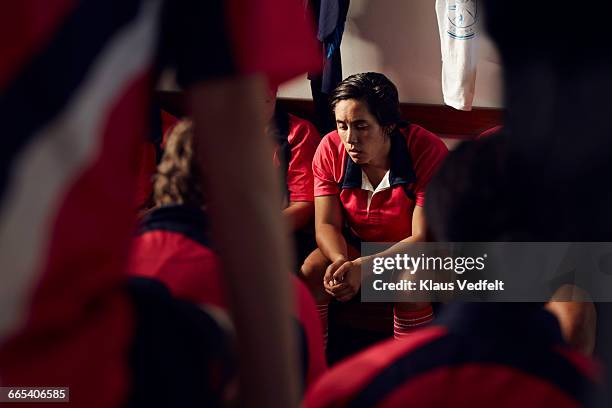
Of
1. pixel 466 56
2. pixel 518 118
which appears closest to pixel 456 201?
pixel 518 118

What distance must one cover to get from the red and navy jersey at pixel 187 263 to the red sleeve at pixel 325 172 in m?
1.90

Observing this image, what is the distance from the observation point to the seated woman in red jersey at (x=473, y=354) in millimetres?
730

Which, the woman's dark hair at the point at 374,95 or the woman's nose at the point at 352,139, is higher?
the woman's dark hair at the point at 374,95

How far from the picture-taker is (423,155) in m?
2.93

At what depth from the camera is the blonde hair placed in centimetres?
117

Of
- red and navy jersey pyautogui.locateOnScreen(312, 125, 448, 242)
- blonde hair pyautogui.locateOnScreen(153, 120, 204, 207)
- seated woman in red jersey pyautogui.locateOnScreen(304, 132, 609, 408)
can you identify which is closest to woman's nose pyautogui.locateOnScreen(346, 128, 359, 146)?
red and navy jersey pyautogui.locateOnScreen(312, 125, 448, 242)

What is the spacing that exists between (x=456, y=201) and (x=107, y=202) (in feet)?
1.41

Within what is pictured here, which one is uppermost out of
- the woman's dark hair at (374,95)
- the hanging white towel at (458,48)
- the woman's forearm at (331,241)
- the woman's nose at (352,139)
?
the hanging white towel at (458,48)

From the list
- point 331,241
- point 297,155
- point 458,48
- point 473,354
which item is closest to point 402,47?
point 458,48

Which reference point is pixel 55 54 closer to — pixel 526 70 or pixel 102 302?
pixel 102 302

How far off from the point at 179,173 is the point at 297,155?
202 centimetres

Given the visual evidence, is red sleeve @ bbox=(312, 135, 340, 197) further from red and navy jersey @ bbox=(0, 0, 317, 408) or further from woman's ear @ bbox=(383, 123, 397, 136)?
red and navy jersey @ bbox=(0, 0, 317, 408)

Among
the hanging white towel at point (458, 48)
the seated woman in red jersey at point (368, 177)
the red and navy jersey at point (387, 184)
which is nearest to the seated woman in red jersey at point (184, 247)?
the seated woman in red jersey at point (368, 177)

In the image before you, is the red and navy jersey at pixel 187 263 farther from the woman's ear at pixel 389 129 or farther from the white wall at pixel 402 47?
the white wall at pixel 402 47
